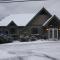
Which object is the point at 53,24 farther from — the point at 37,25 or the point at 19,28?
the point at 19,28

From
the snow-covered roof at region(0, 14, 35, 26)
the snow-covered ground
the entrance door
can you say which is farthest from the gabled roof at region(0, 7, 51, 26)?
the snow-covered ground

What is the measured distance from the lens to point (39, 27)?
38.5 metres

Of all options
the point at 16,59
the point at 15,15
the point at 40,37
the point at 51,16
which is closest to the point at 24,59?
the point at 16,59

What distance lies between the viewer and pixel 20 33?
39.1 m

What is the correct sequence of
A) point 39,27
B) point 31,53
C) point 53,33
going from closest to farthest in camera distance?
point 31,53 → point 53,33 → point 39,27

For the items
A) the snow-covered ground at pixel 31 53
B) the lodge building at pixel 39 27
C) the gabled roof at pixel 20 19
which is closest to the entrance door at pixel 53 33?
the lodge building at pixel 39 27

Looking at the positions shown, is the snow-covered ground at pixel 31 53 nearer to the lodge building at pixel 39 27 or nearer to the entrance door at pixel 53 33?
the entrance door at pixel 53 33

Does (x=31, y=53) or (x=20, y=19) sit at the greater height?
(x=20, y=19)

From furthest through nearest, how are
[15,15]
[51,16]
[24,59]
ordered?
[15,15] < [51,16] < [24,59]

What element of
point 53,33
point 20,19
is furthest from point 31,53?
point 20,19

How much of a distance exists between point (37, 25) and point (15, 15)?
7.85 m

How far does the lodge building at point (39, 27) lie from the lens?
122 ft

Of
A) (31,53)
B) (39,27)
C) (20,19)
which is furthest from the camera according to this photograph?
(20,19)

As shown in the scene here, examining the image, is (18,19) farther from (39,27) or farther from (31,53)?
(31,53)
